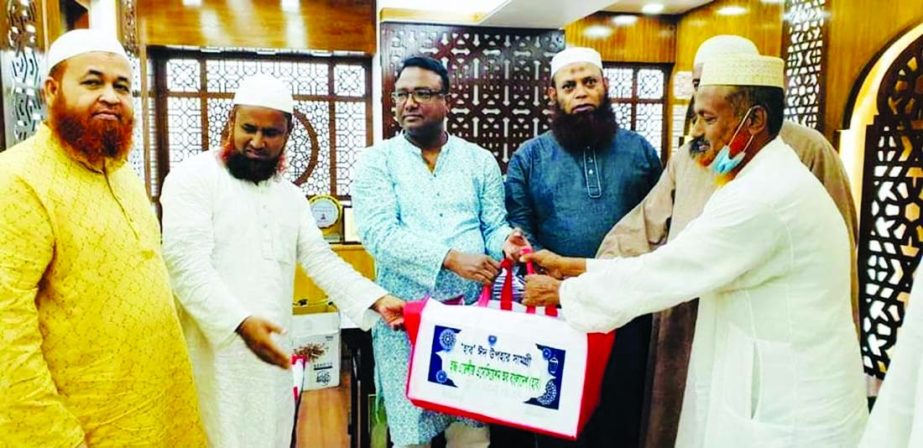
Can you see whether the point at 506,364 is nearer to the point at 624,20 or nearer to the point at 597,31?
the point at 597,31

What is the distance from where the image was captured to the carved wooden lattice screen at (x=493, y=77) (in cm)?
514

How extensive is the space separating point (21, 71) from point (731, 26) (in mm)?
5158

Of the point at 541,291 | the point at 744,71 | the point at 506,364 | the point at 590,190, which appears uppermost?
the point at 744,71

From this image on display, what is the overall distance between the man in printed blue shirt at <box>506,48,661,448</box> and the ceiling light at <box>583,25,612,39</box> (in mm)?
3540

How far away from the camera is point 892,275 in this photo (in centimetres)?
349

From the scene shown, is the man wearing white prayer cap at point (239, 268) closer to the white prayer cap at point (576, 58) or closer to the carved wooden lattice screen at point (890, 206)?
the white prayer cap at point (576, 58)

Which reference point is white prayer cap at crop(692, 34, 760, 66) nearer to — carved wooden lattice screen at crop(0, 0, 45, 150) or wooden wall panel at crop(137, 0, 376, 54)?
carved wooden lattice screen at crop(0, 0, 45, 150)

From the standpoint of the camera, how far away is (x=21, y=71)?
2.09 m

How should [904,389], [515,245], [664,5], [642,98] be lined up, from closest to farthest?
[904,389], [515,245], [664,5], [642,98]

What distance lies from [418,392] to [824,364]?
114 cm

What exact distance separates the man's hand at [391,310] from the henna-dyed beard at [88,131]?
97 centimetres

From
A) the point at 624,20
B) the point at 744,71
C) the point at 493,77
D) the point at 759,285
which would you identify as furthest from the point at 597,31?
the point at 759,285

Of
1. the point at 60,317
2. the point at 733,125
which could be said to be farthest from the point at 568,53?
the point at 60,317

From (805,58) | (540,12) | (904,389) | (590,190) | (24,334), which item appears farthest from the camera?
(540,12)
